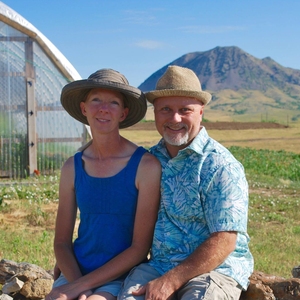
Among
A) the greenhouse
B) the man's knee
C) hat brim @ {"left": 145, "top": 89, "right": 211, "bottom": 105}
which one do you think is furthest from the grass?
hat brim @ {"left": 145, "top": 89, "right": 211, "bottom": 105}

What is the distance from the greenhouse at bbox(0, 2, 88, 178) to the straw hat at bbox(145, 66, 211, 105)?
8.89 m

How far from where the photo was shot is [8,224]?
24.8 ft

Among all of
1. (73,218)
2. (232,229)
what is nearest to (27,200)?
(73,218)

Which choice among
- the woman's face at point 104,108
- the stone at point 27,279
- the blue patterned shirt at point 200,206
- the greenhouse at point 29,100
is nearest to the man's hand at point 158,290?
the blue patterned shirt at point 200,206

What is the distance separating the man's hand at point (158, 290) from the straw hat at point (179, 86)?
1052 millimetres

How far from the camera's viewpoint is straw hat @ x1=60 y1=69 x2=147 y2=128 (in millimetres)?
3254

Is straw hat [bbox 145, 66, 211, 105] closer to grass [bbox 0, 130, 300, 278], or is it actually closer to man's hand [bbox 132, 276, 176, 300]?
man's hand [bbox 132, 276, 176, 300]

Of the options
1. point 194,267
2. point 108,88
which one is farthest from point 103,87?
point 194,267

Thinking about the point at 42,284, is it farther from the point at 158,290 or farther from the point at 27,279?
the point at 158,290

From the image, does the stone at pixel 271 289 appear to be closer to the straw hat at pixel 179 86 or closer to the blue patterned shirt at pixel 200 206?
the blue patterned shirt at pixel 200 206

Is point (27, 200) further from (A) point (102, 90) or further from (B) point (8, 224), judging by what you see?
(A) point (102, 90)

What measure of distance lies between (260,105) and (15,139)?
530ft

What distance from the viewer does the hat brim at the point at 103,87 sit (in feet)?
10.7

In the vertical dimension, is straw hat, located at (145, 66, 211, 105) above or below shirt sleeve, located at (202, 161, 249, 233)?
above
